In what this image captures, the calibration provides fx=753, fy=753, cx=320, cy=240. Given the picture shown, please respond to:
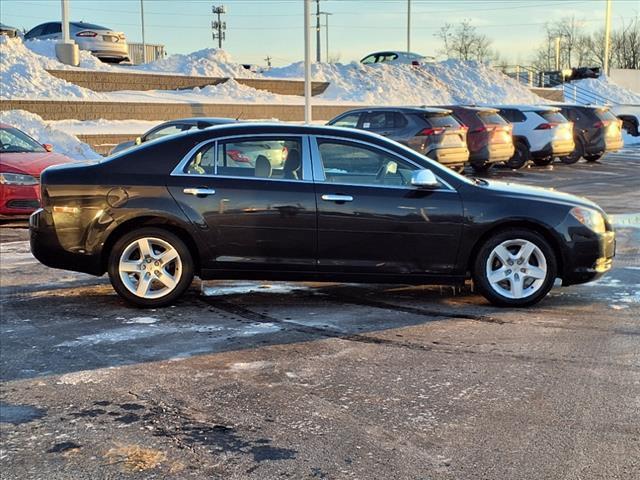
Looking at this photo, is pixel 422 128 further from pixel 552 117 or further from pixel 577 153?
pixel 577 153

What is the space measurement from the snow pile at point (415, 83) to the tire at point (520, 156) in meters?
10.0

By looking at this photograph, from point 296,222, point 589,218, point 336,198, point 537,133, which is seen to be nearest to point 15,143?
point 296,222

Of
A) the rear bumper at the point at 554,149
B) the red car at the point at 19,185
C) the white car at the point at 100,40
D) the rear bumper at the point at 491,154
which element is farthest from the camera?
the white car at the point at 100,40

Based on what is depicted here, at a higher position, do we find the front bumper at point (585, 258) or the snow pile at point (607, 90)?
the snow pile at point (607, 90)

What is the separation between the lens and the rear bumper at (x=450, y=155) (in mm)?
16250

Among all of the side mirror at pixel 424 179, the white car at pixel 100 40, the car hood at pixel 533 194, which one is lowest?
the car hood at pixel 533 194

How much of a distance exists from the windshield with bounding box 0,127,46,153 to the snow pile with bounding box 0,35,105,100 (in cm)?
867

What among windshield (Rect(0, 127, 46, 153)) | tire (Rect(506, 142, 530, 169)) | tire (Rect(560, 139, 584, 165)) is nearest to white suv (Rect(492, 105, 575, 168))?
tire (Rect(506, 142, 530, 169))

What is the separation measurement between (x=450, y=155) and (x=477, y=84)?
2177cm

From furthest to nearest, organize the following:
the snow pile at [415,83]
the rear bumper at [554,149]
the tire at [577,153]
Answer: the snow pile at [415,83] < the tire at [577,153] < the rear bumper at [554,149]

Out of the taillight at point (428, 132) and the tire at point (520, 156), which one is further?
the tire at point (520, 156)

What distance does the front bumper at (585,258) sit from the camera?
6391 mm

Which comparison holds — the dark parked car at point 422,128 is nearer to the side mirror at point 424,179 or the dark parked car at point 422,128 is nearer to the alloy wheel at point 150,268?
the side mirror at point 424,179

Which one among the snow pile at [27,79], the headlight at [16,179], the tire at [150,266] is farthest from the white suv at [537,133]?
the tire at [150,266]
